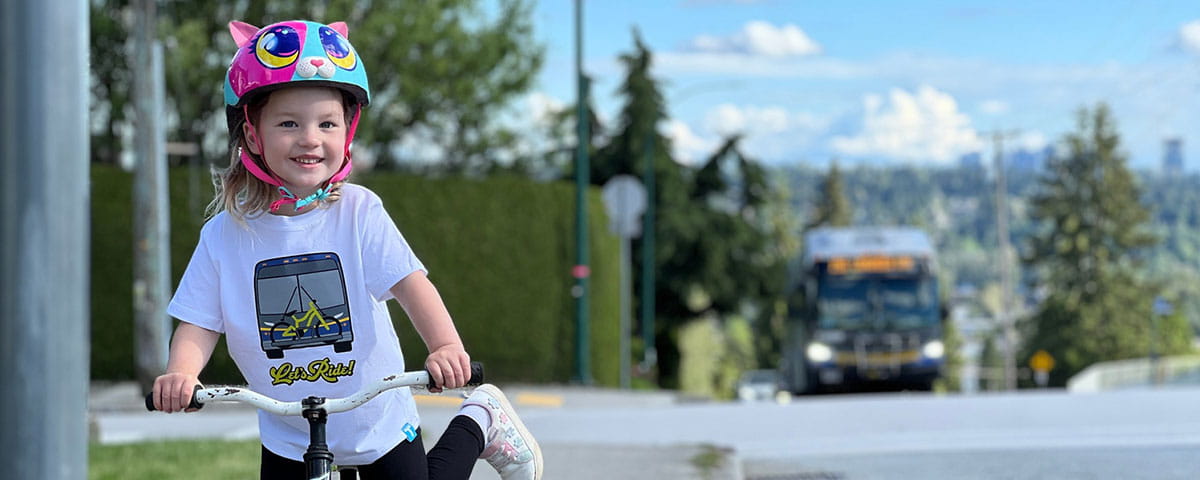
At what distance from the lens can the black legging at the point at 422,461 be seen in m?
3.52

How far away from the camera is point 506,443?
12.2 ft

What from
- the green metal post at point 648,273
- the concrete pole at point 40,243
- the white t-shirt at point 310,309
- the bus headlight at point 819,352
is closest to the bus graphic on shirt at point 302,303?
the white t-shirt at point 310,309

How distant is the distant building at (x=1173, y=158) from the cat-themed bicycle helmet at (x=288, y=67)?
99.6m

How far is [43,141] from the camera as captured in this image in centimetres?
263

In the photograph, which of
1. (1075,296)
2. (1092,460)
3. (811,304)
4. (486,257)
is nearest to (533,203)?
(486,257)

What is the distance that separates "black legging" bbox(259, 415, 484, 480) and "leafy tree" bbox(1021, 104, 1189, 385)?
79059 mm

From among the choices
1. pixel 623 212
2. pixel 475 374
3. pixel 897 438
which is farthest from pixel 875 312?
pixel 475 374

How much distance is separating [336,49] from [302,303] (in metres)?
0.55

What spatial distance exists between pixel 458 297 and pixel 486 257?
0.65 meters

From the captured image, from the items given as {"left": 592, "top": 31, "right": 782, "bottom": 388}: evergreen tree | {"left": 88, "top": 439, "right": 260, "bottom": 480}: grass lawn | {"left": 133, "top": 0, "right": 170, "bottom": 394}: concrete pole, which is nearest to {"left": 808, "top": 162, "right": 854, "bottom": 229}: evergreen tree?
{"left": 592, "top": 31, "right": 782, "bottom": 388}: evergreen tree

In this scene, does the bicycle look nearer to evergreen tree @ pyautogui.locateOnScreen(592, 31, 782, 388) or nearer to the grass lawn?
the grass lawn

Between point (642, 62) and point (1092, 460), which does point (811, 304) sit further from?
point (642, 62)

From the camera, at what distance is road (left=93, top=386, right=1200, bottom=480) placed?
32.2 ft

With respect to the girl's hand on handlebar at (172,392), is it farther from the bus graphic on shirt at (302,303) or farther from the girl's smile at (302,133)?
the girl's smile at (302,133)
